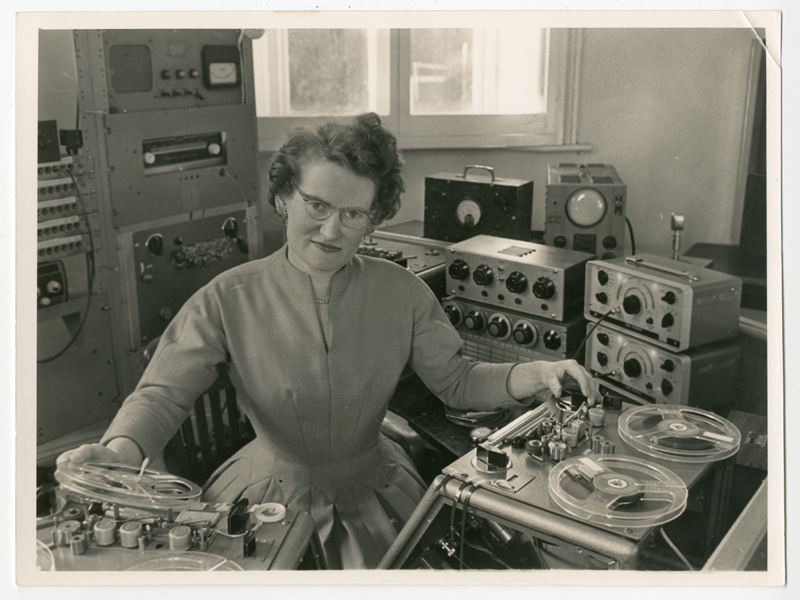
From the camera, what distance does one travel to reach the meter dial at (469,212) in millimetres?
2822

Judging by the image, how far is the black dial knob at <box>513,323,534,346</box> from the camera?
2.51 m

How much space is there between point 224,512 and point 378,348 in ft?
2.00

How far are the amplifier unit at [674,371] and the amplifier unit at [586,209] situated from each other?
392 millimetres

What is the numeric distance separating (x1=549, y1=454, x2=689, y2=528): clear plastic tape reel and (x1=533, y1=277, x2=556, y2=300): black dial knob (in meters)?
0.82

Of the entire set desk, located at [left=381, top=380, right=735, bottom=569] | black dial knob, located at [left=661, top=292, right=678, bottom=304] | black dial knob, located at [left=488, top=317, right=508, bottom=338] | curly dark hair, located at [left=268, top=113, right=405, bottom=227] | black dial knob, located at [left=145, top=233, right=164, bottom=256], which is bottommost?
desk, located at [left=381, top=380, right=735, bottom=569]

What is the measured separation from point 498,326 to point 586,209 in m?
0.54

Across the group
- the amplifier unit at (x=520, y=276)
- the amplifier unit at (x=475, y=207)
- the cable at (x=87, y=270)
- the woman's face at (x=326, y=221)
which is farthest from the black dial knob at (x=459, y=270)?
the cable at (x=87, y=270)

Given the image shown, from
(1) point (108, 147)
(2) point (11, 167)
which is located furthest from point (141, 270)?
(2) point (11, 167)

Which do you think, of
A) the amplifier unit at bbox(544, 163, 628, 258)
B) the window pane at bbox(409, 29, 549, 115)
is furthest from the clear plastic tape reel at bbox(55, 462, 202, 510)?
the amplifier unit at bbox(544, 163, 628, 258)

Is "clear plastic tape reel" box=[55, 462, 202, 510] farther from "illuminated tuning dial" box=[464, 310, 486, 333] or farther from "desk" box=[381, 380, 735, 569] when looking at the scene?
"illuminated tuning dial" box=[464, 310, 486, 333]

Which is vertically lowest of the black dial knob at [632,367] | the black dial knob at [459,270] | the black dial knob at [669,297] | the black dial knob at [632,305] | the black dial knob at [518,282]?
the black dial knob at [632,367]

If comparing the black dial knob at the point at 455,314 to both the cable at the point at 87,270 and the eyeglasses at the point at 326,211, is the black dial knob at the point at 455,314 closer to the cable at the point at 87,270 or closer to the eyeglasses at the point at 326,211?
the eyeglasses at the point at 326,211
